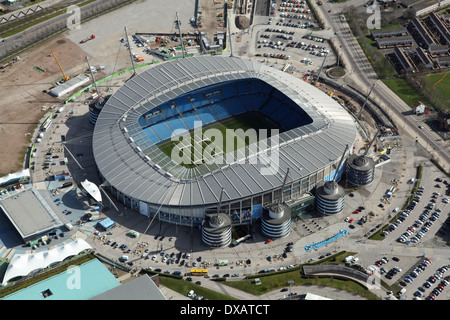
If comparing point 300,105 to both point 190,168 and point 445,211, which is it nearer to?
point 190,168

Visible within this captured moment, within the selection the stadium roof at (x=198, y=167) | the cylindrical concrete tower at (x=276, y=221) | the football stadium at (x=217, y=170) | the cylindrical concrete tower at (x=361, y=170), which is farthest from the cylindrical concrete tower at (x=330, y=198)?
the cylindrical concrete tower at (x=276, y=221)

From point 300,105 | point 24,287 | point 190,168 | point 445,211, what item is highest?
point 300,105

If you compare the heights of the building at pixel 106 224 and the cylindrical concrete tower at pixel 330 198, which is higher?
the cylindrical concrete tower at pixel 330 198

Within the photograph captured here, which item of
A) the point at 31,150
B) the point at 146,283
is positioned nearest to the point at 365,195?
the point at 146,283

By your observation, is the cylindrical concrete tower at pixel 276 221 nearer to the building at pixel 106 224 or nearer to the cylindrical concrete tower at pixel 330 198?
the cylindrical concrete tower at pixel 330 198

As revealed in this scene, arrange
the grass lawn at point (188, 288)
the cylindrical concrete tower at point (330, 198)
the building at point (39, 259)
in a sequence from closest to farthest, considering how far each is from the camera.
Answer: the grass lawn at point (188, 288) → the building at point (39, 259) → the cylindrical concrete tower at point (330, 198)

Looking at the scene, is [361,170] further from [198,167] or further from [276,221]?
[198,167]

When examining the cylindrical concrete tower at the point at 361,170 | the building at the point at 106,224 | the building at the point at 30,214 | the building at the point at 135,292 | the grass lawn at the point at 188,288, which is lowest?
the grass lawn at the point at 188,288

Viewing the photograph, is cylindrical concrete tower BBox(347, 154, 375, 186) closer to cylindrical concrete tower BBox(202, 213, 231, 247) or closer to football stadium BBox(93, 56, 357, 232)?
football stadium BBox(93, 56, 357, 232)
